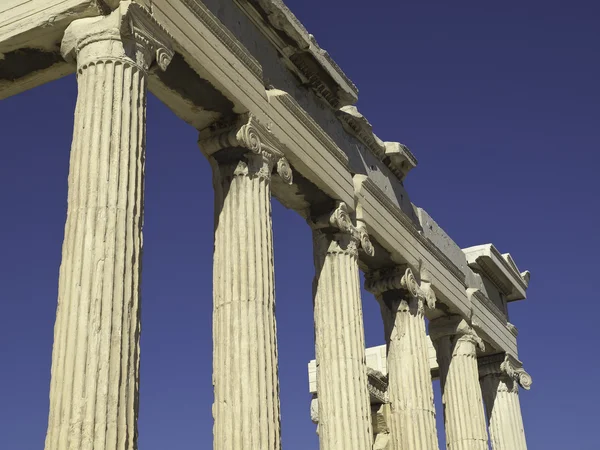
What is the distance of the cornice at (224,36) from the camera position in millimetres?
14188

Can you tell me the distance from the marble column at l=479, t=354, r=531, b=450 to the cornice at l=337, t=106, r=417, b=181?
7.74 metres

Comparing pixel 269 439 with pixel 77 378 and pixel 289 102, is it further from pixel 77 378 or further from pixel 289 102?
pixel 289 102

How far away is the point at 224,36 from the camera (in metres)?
14.9

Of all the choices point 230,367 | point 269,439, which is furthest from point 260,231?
point 269,439

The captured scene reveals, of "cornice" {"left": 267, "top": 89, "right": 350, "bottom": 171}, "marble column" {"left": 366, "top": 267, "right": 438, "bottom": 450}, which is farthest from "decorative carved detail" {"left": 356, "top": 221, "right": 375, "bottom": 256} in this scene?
"marble column" {"left": 366, "top": 267, "right": 438, "bottom": 450}

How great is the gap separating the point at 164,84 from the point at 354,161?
5944 millimetres

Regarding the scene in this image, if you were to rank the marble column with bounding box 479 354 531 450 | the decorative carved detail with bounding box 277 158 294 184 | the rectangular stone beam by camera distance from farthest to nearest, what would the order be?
the marble column with bounding box 479 354 531 450, the decorative carved detail with bounding box 277 158 294 184, the rectangular stone beam

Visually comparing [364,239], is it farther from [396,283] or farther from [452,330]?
[452,330]

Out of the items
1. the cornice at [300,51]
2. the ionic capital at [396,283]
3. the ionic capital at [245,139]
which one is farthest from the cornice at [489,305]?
the ionic capital at [245,139]

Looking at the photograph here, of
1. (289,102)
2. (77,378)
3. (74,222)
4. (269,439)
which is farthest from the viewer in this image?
(289,102)

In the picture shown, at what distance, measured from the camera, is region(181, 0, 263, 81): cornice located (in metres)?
14.2

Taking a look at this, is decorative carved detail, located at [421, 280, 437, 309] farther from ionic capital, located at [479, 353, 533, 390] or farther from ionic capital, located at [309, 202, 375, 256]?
ionic capital, located at [479, 353, 533, 390]

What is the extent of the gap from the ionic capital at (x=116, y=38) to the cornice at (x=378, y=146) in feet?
23.1

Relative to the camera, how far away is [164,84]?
14523 mm
